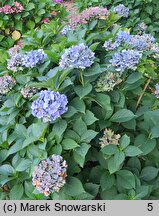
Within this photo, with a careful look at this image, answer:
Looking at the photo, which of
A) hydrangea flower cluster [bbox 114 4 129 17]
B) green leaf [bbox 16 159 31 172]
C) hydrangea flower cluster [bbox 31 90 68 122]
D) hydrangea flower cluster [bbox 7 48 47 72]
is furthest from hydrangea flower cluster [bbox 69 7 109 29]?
hydrangea flower cluster [bbox 114 4 129 17]

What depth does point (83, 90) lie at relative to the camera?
61.7 inches

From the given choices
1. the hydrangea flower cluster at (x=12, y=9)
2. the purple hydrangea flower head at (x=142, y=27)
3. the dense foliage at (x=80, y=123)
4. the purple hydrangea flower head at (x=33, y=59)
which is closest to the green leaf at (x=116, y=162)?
the dense foliage at (x=80, y=123)

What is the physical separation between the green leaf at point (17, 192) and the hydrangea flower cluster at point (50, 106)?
401mm

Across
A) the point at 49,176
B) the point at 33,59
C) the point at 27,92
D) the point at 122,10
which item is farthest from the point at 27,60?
the point at 122,10

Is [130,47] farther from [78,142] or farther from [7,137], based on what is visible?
[7,137]

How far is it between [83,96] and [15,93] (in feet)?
1.31

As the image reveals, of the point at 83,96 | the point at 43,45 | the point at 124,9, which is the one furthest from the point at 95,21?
the point at 124,9

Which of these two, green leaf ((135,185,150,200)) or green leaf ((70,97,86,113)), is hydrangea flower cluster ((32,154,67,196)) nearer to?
green leaf ((70,97,86,113))

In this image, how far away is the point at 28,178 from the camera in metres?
1.64

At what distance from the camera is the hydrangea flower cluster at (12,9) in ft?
10.8

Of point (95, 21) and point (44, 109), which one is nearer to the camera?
point (44, 109)

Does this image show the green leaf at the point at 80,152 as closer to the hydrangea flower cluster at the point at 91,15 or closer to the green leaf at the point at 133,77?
the green leaf at the point at 133,77

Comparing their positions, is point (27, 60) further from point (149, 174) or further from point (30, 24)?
point (30, 24)

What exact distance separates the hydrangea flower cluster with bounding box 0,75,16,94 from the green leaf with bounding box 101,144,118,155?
57 centimetres
